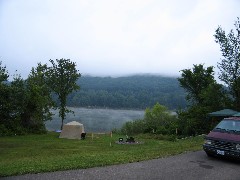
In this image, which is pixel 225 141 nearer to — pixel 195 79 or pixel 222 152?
pixel 222 152

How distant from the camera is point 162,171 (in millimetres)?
10586

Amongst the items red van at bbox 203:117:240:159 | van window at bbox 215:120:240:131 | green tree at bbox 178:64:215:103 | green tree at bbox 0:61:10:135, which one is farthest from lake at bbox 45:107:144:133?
red van at bbox 203:117:240:159

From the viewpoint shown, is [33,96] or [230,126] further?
[33,96]

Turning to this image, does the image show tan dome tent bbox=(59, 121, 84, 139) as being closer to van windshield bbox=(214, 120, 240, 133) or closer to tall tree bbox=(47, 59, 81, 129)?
tall tree bbox=(47, 59, 81, 129)

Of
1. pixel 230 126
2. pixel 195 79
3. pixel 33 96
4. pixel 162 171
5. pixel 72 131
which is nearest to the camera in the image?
pixel 162 171

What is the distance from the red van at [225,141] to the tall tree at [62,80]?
3530 centimetres

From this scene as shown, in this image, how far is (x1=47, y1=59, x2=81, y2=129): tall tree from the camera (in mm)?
47000

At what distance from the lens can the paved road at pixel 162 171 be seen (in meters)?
9.64

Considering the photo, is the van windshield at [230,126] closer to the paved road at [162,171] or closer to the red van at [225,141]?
the red van at [225,141]

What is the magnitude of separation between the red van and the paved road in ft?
1.53

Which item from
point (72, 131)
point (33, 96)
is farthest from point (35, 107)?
point (72, 131)

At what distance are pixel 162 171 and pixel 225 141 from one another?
3.80 m

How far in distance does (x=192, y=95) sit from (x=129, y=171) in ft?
154

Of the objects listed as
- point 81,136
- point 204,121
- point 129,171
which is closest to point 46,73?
point 81,136
